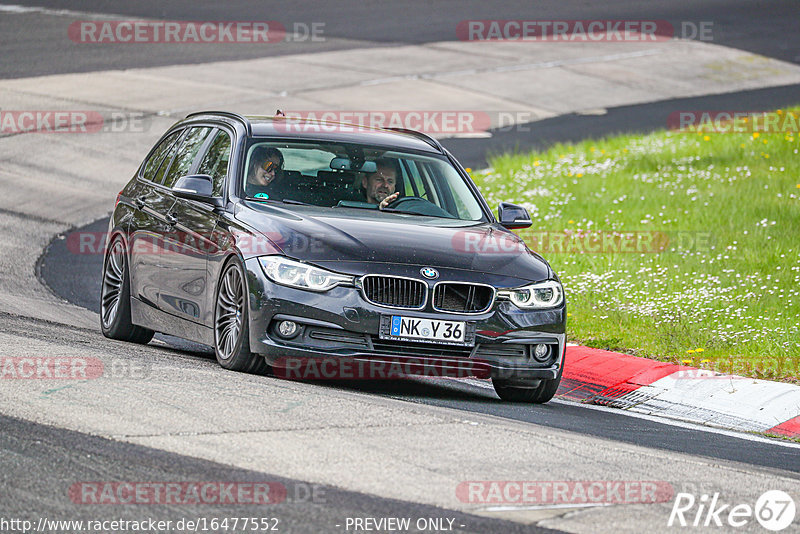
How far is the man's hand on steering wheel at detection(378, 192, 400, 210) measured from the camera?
9.34 meters

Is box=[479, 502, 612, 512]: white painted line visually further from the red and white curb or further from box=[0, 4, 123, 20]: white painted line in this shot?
box=[0, 4, 123, 20]: white painted line

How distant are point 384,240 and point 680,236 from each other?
7.12 meters

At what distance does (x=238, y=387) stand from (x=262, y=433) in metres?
1.04

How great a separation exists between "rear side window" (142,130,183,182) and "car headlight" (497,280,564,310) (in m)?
3.49

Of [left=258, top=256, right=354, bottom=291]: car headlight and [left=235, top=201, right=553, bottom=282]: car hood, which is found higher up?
[left=235, top=201, right=553, bottom=282]: car hood

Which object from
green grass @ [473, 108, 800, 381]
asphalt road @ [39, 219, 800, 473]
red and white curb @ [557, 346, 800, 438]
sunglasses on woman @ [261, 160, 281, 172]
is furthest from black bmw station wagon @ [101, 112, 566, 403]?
green grass @ [473, 108, 800, 381]

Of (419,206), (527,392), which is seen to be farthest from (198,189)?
(527,392)

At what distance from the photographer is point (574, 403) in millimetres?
9625

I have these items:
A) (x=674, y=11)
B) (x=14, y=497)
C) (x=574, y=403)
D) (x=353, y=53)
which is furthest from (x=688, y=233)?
(x=674, y=11)

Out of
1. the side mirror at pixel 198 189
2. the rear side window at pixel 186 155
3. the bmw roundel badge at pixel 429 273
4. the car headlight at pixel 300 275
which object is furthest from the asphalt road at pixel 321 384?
the rear side window at pixel 186 155

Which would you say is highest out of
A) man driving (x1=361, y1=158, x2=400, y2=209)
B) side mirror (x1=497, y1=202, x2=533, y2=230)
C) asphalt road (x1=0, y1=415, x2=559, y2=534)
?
man driving (x1=361, y1=158, x2=400, y2=209)

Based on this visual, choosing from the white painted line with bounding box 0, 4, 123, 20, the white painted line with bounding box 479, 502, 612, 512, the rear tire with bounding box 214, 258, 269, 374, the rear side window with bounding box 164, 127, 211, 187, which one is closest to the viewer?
the white painted line with bounding box 479, 502, 612, 512

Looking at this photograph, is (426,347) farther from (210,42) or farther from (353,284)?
(210,42)

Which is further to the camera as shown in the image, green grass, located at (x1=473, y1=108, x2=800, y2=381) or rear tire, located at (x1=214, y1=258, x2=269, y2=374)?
green grass, located at (x1=473, y1=108, x2=800, y2=381)
